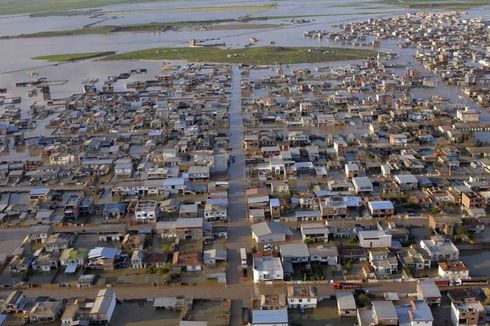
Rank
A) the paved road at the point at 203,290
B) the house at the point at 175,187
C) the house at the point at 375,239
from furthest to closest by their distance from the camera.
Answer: the house at the point at 175,187
the house at the point at 375,239
the paved road at the point at 203,290

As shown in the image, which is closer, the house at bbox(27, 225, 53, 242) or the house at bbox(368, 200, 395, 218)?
the house at bbox(27, 225, 53, 242)

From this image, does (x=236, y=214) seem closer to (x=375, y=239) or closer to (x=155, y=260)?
(x=155, y=260)

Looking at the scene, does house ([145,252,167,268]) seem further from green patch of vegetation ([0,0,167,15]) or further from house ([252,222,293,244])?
green patch of vegetation ([0,0,167,15])

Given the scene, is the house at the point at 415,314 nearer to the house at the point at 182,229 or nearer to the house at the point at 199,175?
the house at the point at 182,229

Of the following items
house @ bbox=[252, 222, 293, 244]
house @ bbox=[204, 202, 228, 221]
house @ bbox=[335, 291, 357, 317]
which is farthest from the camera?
house @ bbox=[204, 202, 228, 221]

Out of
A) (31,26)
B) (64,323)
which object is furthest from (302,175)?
(31,26)

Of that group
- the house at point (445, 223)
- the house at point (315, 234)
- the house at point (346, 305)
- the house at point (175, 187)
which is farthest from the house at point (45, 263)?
the house at point (445, 223)

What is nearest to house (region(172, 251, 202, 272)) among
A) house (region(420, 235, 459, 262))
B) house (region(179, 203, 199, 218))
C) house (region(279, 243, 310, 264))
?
house (region(279, 243, 310, 264))
